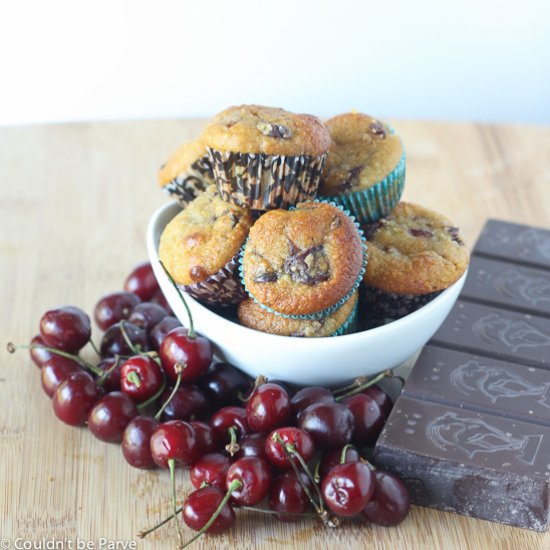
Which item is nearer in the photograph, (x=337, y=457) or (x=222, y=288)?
(x=337, y=457)

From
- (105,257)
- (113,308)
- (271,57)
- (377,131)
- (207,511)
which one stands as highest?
(377,131)

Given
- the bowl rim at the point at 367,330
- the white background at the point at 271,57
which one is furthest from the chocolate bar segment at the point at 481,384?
the white background at the point at 271,57

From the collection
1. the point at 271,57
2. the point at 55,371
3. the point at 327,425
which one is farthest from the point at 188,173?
the point at 271,57

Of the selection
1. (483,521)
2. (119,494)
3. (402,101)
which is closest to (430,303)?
(483,521)

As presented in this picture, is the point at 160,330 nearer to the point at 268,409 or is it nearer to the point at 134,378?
the point at 134,378

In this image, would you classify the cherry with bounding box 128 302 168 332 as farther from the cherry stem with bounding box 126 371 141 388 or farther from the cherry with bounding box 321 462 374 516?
the cherry with bounding box 321 462 374 516
